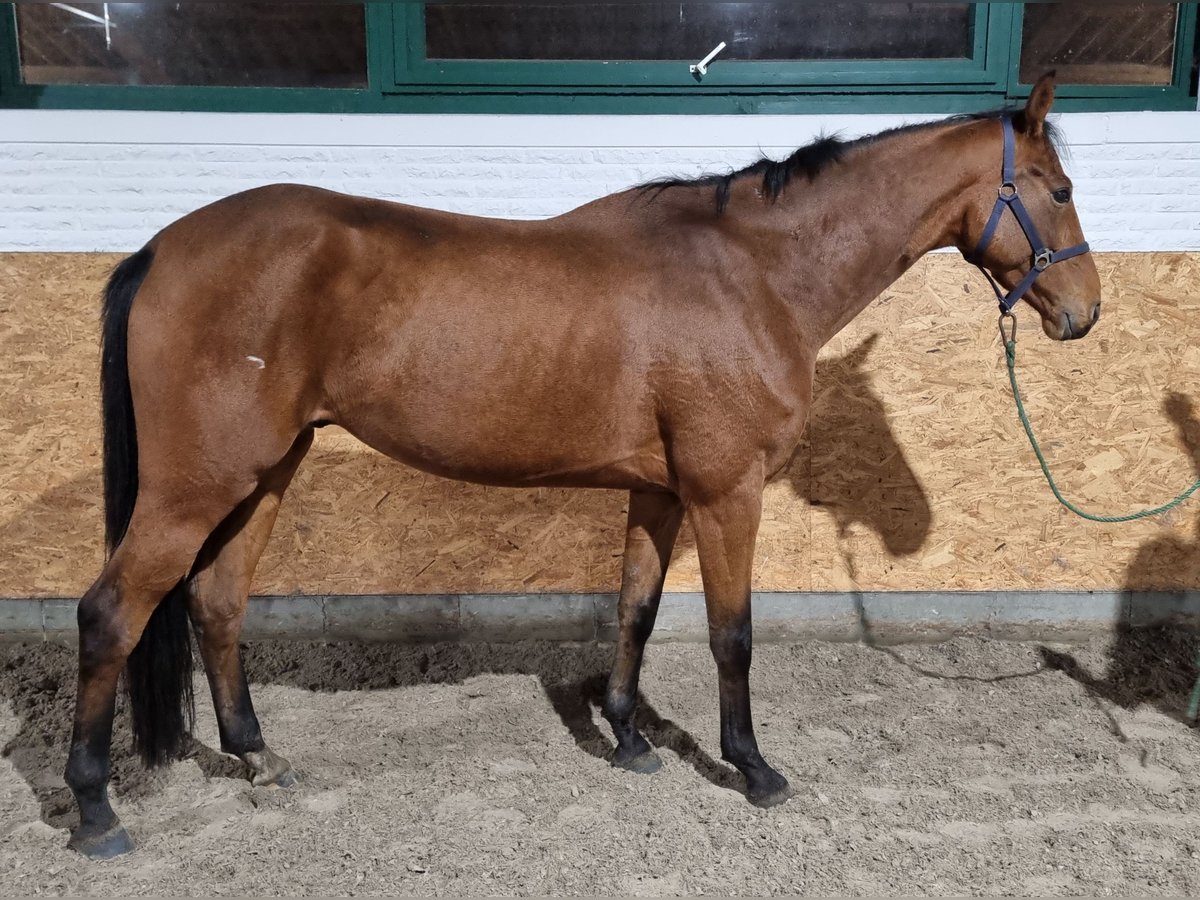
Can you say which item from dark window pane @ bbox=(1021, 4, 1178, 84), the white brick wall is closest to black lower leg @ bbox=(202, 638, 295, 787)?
the white brick wall

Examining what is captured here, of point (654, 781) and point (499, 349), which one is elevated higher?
point (499, 349)

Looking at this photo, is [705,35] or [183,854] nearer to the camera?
[183,854]

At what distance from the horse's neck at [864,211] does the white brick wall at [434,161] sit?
121 cm

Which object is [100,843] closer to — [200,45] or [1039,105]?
[200,45]

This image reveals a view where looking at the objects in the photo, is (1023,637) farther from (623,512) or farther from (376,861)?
(376,861)

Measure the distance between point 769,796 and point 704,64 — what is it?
3.23 m

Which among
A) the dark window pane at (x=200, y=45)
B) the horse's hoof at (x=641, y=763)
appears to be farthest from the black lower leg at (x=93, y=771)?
the dark window pane at (x=200, y=45)

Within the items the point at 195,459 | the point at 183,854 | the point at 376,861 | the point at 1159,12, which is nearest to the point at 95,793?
the point at 183,854

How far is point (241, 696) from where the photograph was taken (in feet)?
10.8

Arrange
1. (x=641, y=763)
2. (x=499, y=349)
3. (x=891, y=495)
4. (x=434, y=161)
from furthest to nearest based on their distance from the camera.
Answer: (x=891, y=495), (x=434, y=161), (x=641, y=763), (x=499, y=349)

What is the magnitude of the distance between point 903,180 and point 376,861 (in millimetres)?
2659

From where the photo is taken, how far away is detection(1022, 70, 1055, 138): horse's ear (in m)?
2.88

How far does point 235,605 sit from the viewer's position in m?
3.19

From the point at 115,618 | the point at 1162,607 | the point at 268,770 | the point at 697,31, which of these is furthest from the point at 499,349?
the point at 1162,607
